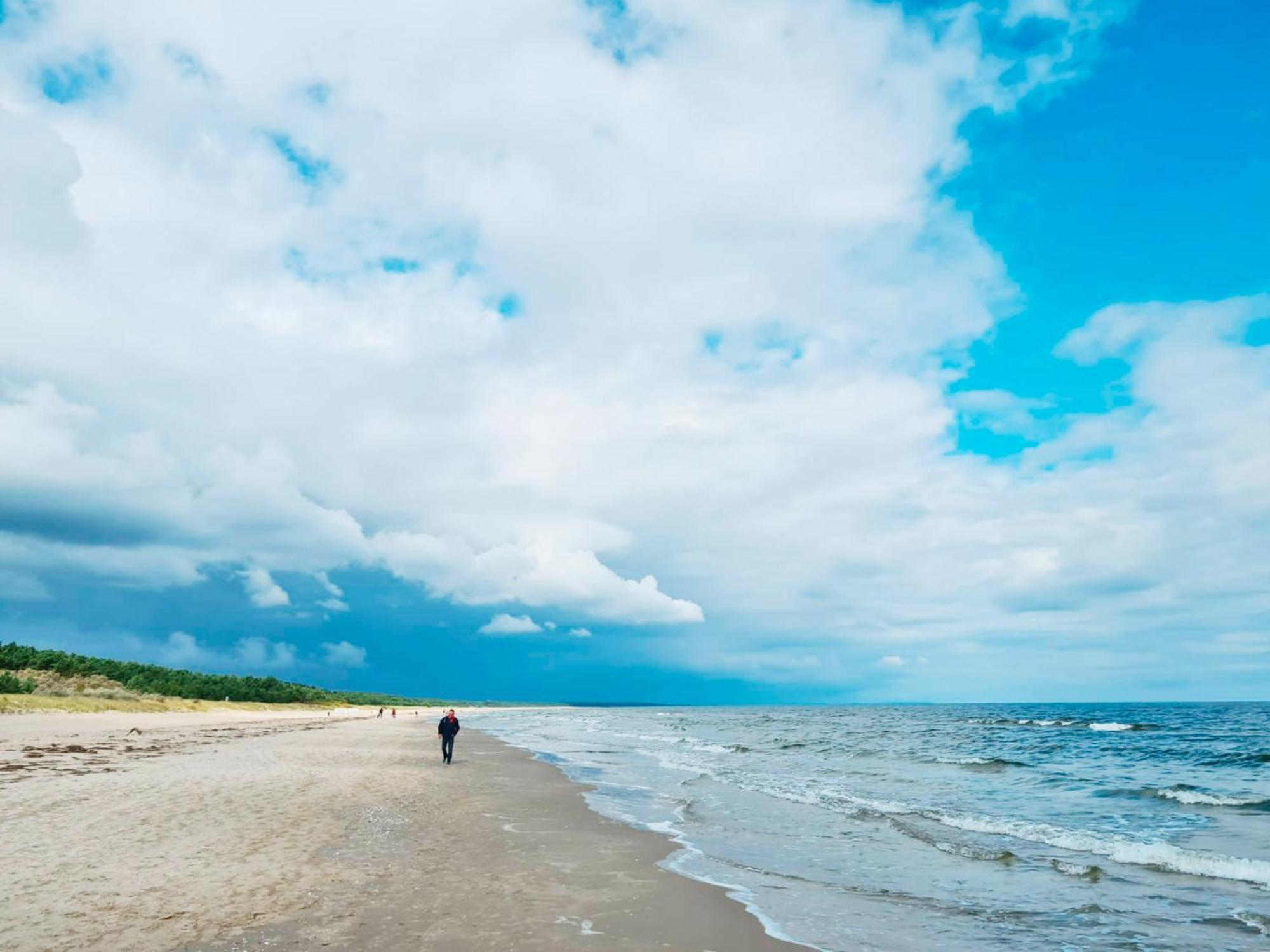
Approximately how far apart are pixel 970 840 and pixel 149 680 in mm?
89518

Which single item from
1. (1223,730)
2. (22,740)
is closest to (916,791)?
(22,740)

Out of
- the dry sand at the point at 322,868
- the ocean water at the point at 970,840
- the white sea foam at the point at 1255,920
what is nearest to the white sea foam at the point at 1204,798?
the ocean water at the point at 970,840

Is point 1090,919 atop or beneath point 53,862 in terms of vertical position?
beneath

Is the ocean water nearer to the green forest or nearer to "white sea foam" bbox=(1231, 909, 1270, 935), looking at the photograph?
"white sea foam" bbox=(1231, 909, 1270, 935)

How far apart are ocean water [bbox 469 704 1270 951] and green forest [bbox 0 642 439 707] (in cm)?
5537

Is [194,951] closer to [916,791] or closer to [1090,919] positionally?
[1090,919]

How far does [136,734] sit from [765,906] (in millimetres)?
41227

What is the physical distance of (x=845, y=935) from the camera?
35.0 ft

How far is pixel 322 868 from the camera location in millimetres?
12430

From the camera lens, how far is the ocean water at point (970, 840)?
38.1 ft

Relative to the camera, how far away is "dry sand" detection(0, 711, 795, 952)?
9.26 meters

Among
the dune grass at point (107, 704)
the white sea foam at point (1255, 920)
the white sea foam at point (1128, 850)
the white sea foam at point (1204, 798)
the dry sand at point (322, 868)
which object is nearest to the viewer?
the dry sand at point (322, 868)

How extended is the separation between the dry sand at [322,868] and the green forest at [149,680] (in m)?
50.3

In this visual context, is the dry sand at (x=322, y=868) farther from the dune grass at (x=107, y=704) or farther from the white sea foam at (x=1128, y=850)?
the dune grass at (x=107, y=704)
